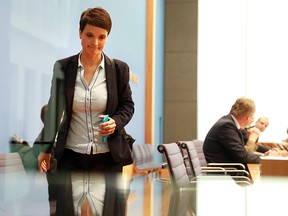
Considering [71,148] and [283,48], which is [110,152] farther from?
[283,48]

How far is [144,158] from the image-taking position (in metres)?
7.25

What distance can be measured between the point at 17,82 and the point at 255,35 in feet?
24.8

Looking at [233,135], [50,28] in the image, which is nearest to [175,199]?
[50,28]

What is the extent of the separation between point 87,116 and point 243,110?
2631mm

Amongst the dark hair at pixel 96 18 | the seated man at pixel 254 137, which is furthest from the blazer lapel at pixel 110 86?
the seated man at pixel 254 137

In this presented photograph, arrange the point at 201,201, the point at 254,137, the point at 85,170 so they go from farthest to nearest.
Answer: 1. the point at 254,137
2. the point at 85,170
3. the point at 201,201

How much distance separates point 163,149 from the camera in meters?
2.71

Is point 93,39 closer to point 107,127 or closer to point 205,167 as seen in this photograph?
point 107,127

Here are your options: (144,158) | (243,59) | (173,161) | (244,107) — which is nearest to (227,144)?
(244,107)

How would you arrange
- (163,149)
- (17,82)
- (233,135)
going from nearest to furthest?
(163,149)
(17,82)
(233,135)

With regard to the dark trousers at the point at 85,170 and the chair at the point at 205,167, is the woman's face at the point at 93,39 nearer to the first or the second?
the dark trousers at the point at 85,170

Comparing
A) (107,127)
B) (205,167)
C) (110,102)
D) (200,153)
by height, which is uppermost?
(110,102)

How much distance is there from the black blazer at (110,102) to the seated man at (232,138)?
2.38m

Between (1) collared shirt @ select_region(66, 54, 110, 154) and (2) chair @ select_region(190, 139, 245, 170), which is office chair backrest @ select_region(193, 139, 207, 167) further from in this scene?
(1) collared shirt @ select_region(66, 54, 110, 154)
